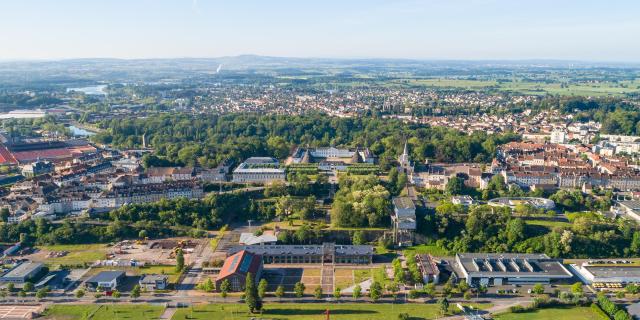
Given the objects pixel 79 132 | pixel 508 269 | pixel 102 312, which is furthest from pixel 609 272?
pixel 79 132

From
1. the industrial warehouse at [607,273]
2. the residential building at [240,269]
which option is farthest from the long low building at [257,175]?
the industrial warehouse at [607,273]

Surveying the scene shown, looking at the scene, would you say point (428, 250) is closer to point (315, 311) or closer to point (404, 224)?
point (404, 224)

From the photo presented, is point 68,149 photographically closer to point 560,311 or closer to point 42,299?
point 42,299

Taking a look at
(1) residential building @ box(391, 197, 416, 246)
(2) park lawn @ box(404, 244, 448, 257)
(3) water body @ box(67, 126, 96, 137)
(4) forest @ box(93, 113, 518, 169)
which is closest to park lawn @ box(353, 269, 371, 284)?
(2) park lawn @ box(404, 244, 448, 257)

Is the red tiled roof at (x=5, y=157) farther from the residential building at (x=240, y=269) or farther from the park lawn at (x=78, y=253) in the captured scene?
the residential building at (x=240, y=269)

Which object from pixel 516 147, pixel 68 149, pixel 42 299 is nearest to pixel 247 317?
pixel 42 299

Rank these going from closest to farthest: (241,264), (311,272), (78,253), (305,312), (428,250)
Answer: (305,312) → (241,264) → (311,272) → (78,253) → (428,250)
